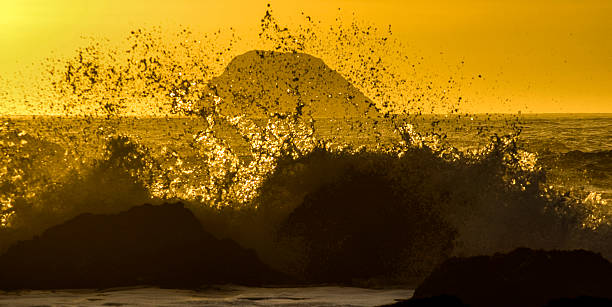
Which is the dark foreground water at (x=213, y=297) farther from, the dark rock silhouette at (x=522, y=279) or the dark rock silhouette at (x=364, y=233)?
the dark rock silhouette at (x=522, y=279)

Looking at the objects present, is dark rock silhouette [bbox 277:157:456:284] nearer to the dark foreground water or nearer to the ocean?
the ocean

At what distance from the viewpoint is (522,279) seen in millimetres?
7348

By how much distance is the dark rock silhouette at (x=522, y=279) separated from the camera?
721cm

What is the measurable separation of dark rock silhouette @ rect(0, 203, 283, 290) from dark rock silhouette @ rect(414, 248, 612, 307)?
3.16m

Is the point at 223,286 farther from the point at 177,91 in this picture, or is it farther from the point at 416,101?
the point at 416,101

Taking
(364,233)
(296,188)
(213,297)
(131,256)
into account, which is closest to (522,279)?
(213,297)

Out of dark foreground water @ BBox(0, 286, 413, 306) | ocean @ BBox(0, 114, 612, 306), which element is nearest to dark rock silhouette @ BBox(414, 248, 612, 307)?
dark foreground water @ BBox(0, 286, 413, 306)

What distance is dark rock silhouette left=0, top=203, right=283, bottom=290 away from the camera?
9.89m

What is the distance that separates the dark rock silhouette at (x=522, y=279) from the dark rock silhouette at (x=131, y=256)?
124 inches

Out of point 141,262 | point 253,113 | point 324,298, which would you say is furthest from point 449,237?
point 253,113

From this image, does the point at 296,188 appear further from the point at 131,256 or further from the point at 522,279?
the point at 522,279

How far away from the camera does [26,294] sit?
927cm

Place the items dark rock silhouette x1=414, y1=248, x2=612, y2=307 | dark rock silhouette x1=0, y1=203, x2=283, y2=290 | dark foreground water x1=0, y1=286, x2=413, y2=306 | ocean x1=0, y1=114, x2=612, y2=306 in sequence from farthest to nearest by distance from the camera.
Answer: ocean x1=0, y1=114, x2=612, y2=306
dark rock silhouette x1=0, y1=203, x2=283, y2=290
dark foreground water x1=0, y1=286, x2=413, y2=306
dark rock silhouette x1=414, y1=248, x2=612, y2=307

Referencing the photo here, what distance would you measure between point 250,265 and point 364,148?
4.24 meters
